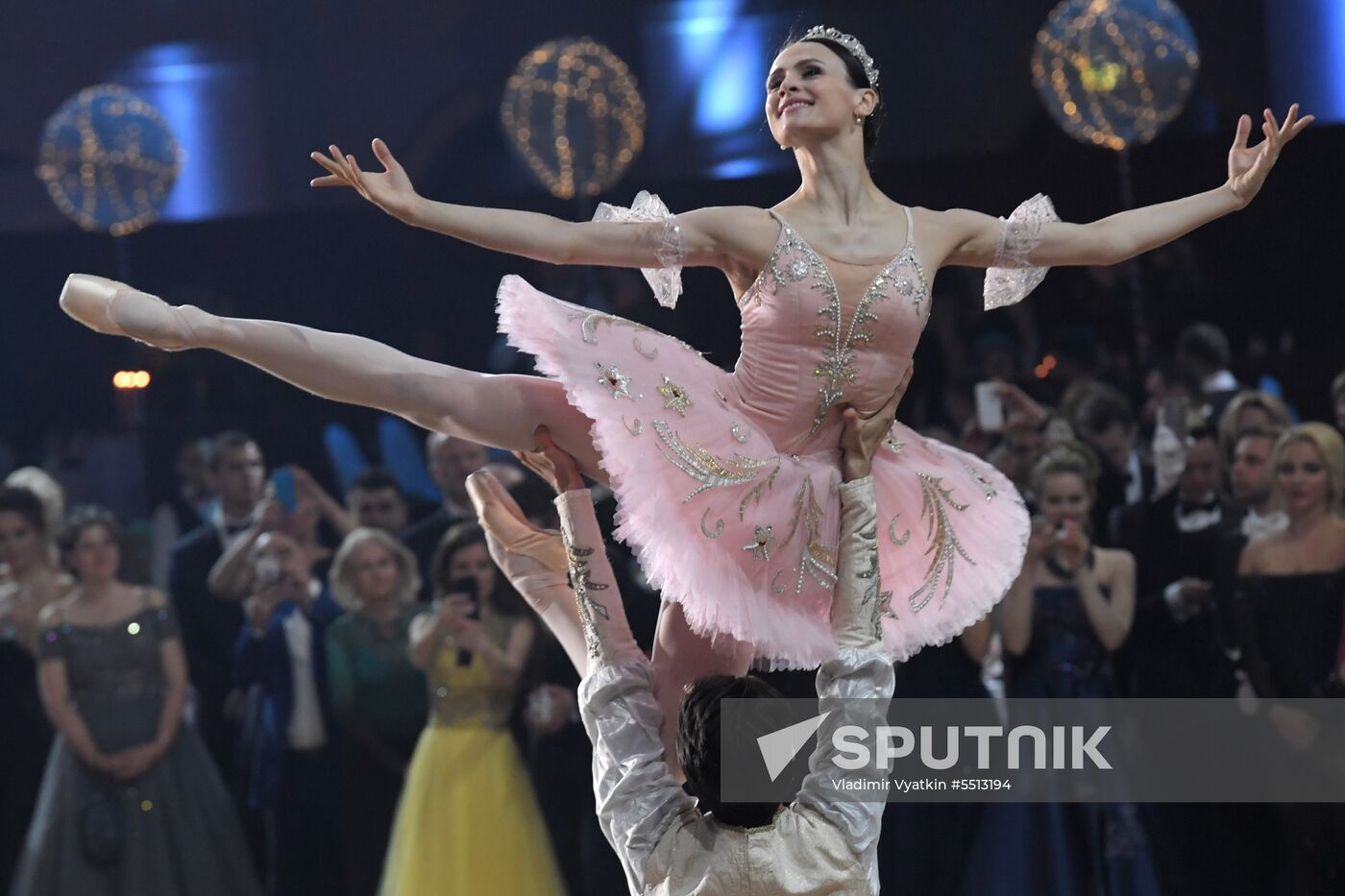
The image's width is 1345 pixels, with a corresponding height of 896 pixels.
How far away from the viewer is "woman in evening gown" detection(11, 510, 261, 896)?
4066 millimetres

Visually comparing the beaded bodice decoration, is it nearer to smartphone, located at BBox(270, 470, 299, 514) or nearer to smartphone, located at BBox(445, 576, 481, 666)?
smartphone, located at BBox(445, 576, 481, 666)

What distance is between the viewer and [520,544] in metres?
2.39

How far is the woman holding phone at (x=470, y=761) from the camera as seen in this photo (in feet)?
12.7

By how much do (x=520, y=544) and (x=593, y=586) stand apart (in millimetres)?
362

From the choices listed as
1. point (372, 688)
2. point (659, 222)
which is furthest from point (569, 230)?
point (372, 688)

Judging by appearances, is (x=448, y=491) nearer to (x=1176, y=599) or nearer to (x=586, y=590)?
(x=1176, y=599)

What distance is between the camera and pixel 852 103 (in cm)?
242

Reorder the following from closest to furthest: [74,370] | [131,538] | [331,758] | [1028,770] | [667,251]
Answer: [667,251], [1028,770], [331,758], [131,538], [74,370]

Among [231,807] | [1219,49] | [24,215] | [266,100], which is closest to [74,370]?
[24,215]

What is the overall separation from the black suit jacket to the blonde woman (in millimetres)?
1896

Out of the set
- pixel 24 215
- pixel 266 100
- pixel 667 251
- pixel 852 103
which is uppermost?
pixel 266 100

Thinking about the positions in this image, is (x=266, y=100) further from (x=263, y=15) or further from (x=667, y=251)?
(x=667, y=251)

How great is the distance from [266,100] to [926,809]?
3124 mm

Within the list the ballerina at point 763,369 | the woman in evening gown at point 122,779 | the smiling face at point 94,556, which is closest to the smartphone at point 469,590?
the woman in evening gown at point 122,779
